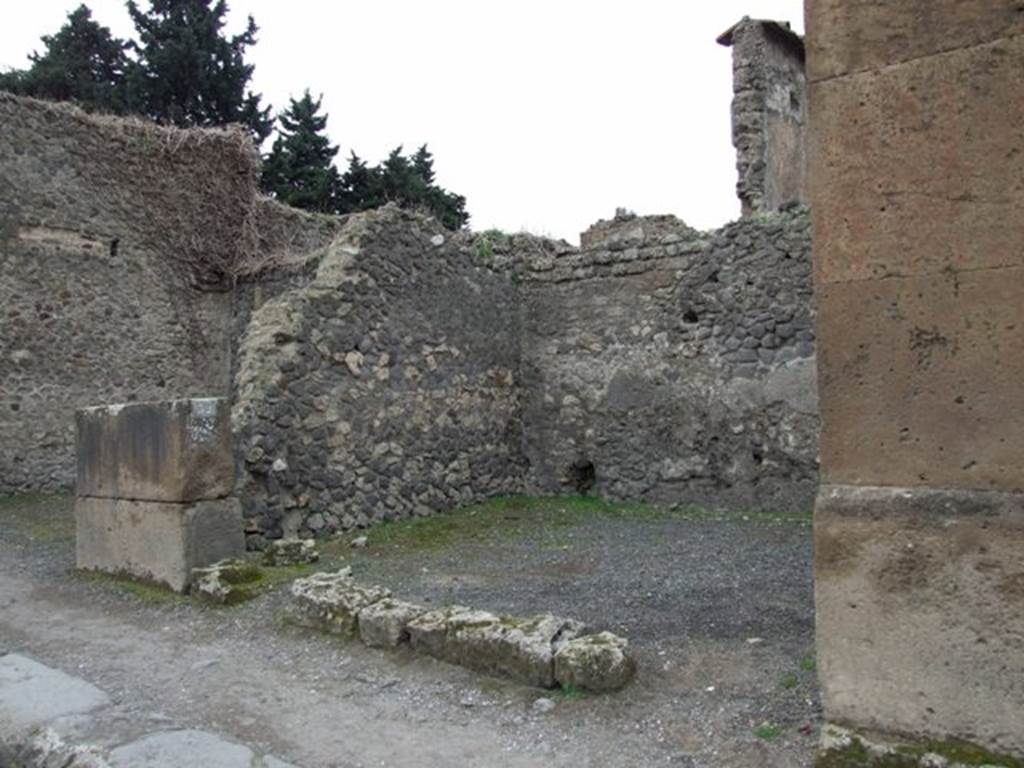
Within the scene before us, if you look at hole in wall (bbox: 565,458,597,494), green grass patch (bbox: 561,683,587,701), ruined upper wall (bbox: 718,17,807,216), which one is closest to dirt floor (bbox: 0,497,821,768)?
green grass patch (bbox: 561,683,587,701)

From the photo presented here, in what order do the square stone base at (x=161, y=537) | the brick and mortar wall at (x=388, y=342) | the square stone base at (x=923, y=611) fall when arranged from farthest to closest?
1. the brick and mortar wall at (x=388, y=342)
2. the square stone base at (x=161, y=537)
3. the square stone base at (x=923, y=611)

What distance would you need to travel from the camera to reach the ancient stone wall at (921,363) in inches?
97.9

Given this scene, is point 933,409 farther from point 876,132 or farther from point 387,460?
point 387,460

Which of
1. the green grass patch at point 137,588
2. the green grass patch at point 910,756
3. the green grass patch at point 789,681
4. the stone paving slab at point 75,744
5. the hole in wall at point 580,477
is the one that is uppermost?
the hole in wall at point 580,477

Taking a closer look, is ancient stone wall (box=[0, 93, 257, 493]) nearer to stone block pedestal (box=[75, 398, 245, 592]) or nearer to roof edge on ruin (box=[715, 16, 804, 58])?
stone block pedestal (box=[75, 398, 245, 592])

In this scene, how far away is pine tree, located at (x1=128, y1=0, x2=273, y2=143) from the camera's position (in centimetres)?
2459

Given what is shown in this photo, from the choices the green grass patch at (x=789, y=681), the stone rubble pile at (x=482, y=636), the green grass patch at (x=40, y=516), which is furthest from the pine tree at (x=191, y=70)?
the green grass patch at (x=789, y=681)

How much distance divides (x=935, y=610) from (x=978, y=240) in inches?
39.9

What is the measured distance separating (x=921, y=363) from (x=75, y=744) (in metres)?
3.15

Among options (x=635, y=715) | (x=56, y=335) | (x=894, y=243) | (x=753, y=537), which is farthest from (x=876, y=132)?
(x=56, y=335)

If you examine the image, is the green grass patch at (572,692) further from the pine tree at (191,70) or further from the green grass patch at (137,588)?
the pine tree at (191,70)

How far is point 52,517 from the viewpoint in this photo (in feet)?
30.6

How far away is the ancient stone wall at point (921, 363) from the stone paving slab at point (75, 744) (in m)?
1.97

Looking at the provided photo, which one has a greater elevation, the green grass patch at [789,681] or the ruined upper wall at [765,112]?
the ruined upper wall at [765,112]
